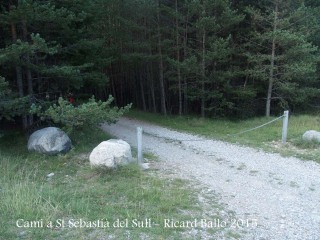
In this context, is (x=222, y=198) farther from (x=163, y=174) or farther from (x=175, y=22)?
(x=175, y=22)

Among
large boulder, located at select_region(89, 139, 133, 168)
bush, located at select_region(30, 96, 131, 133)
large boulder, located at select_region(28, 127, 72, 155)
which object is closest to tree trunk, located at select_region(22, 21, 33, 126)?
large boulder, located at select_region(28, 127, 72, 155)

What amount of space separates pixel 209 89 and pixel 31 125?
11.4 metres

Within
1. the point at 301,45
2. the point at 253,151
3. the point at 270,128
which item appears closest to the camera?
the point at 253,151

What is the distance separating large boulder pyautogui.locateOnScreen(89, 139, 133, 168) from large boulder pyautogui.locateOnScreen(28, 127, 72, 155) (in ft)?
6.52

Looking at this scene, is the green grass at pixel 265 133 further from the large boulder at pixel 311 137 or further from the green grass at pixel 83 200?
the green grass at pixel 83 200

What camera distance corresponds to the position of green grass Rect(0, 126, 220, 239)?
189 inches

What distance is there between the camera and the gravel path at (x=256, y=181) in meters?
5.14

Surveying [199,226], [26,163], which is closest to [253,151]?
[199,226]

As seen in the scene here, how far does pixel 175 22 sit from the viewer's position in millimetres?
19812

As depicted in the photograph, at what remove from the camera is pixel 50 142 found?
9188mm

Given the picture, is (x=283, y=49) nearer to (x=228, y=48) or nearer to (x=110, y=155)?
(x=228, y=48)

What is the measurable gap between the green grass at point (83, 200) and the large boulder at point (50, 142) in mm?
464

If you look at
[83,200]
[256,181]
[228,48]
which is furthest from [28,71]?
[228,48]

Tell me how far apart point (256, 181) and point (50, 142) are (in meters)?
5.47
